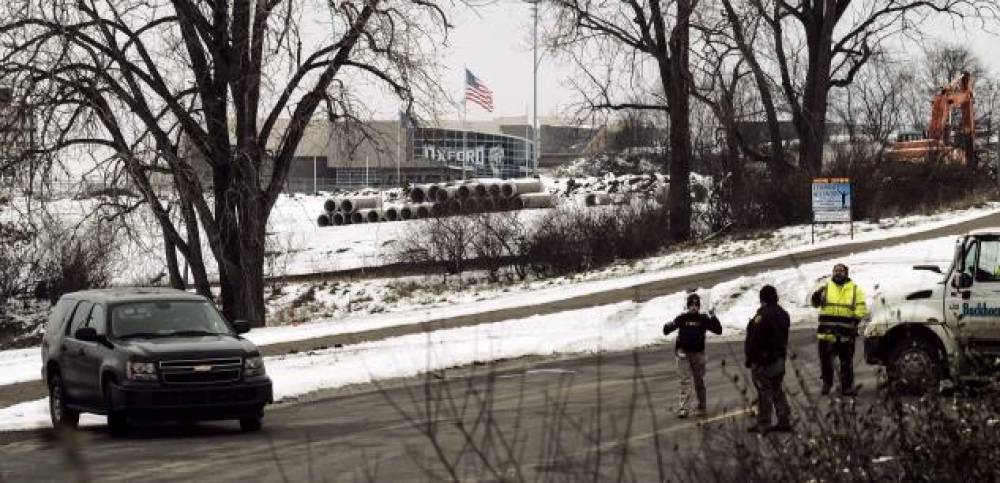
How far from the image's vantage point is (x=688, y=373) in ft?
58.0

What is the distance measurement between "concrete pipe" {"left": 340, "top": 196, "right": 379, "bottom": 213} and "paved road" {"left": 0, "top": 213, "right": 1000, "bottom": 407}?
49737 mm

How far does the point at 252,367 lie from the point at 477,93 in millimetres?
55954

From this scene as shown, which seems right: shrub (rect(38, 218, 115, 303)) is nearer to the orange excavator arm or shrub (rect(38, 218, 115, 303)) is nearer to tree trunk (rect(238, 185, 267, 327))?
tree trunk (rect(238, 185, 267, 327))

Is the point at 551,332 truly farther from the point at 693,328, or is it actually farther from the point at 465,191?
the point at 465,191

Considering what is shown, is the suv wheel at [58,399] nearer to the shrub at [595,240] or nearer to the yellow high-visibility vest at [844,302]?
the yellow high-visibility vest at [844,302]

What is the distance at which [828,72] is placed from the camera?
52875 mm

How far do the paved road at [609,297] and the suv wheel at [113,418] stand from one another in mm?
5991

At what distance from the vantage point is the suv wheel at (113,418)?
18234 millimetres

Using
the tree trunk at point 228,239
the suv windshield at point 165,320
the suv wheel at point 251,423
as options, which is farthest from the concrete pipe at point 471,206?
the suv wheel at point 251,423

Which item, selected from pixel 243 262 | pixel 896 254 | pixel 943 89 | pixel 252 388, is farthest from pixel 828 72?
pixel 252 388

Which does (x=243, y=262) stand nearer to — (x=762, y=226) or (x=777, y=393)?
(x=762, y=226)

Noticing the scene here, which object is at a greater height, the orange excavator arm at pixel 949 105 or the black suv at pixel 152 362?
the orange excavator arm at pixel 949 105

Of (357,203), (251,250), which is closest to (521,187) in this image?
(357,203)

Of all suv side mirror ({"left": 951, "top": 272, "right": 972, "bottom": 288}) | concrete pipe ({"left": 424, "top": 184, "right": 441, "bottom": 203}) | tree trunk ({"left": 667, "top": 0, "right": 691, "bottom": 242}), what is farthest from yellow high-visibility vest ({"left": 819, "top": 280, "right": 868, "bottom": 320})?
concrete pipe ({"left": 424, "top": 184, "right": 441, "bottom": 203})
